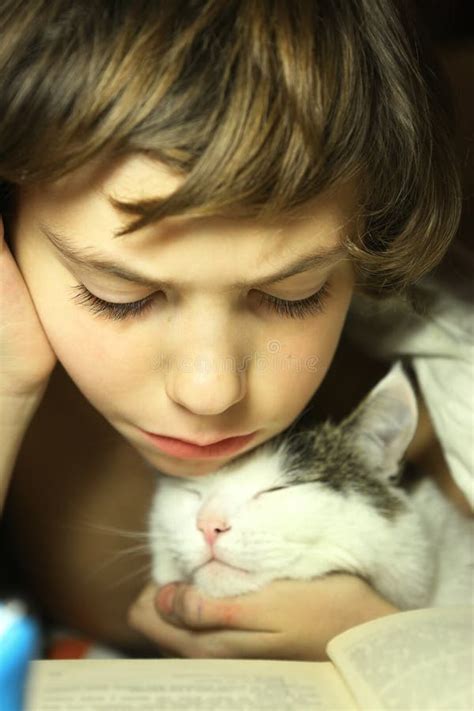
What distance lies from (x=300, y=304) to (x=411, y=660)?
367 mm

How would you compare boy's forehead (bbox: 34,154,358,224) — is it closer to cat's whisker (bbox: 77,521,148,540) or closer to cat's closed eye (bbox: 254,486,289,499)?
cat's closed eye (bbox: 254,486,289,499)

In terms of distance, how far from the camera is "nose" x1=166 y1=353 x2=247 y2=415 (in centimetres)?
81

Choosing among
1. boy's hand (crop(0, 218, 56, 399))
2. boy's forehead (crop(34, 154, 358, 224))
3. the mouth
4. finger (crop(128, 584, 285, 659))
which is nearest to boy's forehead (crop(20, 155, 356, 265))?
boy's forehead (crop(34, 154, 358, 224))

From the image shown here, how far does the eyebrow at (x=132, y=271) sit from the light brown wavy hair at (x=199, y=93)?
0.21ft

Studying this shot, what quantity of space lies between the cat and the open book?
4.9 inches

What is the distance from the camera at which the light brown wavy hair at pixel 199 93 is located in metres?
0.69

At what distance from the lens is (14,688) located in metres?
0.83

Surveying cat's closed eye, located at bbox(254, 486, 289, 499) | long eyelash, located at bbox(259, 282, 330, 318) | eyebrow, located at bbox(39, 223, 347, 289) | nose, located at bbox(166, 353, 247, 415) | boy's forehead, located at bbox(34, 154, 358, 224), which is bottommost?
cat's closed eye, located at bbox(254, 486, 289, 499)

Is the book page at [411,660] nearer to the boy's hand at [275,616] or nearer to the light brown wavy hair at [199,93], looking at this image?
the boy's hand at [275,616]

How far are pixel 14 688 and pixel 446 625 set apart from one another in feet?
1.45

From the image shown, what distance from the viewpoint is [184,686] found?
0.87 m

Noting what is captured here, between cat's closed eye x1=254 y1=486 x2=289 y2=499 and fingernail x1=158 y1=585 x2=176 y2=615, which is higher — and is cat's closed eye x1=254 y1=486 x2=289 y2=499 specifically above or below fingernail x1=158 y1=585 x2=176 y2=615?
above

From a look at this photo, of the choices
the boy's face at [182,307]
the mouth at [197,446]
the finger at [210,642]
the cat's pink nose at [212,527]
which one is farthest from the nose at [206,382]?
the finger at [210,642]

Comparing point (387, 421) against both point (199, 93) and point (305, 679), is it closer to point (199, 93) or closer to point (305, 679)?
point (305, 679)
